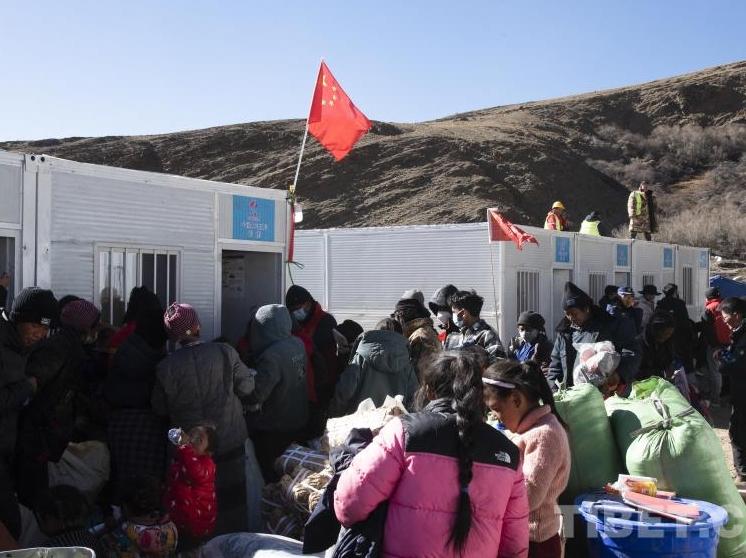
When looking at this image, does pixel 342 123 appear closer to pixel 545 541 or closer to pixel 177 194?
pixel 177 194

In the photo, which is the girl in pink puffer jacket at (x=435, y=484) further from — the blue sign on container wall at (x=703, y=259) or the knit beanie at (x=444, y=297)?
the blue sign on container wall at (x=703, y=259)

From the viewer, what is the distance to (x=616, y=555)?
379 centimetres

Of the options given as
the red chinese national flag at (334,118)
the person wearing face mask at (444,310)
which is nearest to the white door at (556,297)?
the person wearing face mask at (444,310)

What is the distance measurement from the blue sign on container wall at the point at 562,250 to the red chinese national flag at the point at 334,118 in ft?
14.7

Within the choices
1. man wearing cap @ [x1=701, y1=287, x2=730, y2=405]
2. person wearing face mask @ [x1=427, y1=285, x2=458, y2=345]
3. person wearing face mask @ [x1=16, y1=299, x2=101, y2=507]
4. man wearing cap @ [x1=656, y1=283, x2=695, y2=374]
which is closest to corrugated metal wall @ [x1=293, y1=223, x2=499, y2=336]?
person wearing face mask @ [x1=427, y1=285, x2=458, y2=345]

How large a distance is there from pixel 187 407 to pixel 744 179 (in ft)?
126

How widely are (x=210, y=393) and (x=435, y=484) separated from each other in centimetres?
225

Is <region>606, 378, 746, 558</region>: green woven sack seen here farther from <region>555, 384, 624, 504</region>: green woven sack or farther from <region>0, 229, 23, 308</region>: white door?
<region>0, 229, 23, 308</region>: white door

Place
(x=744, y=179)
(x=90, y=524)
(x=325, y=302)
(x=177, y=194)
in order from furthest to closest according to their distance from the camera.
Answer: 1. (x=744, y=179)
2. (x=325, y=302)
3. (x=177, y=194)
4. (x=90, y=524)

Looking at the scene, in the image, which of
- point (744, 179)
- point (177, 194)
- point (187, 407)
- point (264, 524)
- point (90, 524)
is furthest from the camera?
point (744, 179)

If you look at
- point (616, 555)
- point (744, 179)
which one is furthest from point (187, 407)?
point (744, 179)

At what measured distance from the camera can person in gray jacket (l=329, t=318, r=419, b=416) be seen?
231 inches

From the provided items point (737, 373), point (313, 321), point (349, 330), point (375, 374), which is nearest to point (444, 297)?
point (349, 330)

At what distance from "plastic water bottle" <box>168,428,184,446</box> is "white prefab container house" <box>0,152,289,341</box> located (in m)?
1.63
